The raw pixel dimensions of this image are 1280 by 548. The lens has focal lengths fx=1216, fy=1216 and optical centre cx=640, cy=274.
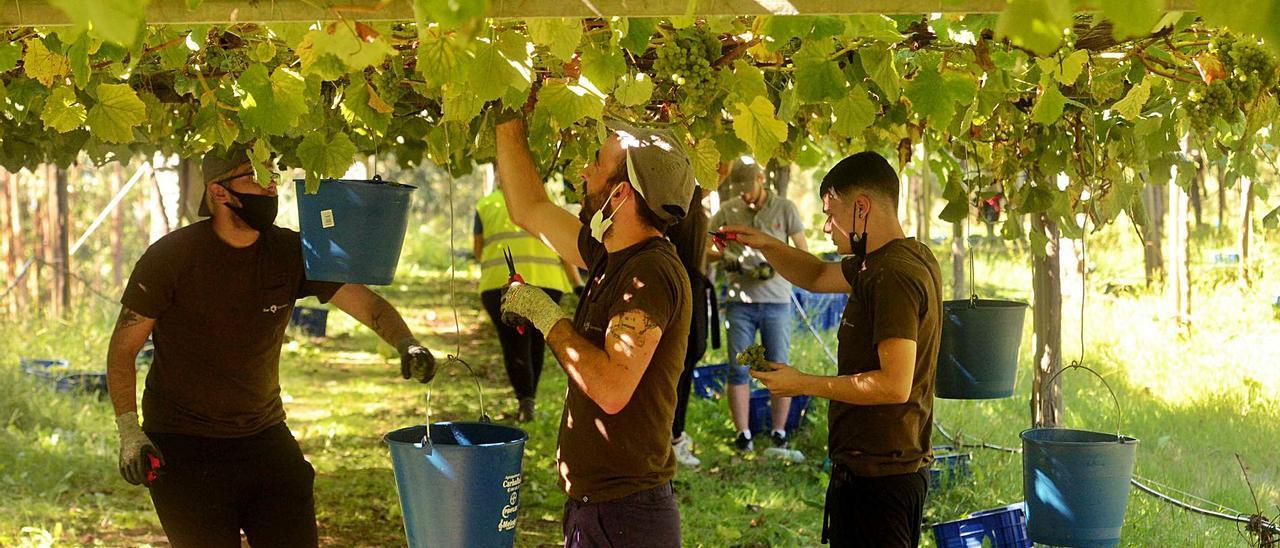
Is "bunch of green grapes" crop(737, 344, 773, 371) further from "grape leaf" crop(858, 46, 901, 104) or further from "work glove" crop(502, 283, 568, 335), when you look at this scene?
"grape leaf" crop(858, 46, 901, 104)

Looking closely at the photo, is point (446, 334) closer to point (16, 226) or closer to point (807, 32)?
point (16, 226)

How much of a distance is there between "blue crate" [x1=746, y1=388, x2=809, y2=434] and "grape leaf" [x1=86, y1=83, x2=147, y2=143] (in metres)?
4.64

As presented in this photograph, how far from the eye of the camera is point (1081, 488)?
342cm

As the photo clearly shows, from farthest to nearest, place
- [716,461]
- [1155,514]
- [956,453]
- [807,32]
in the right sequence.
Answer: [716,461] → [956,453] → [1155,514] → [807,32]

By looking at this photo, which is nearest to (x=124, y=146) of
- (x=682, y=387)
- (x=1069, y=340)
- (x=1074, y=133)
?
(x=682, y=387)

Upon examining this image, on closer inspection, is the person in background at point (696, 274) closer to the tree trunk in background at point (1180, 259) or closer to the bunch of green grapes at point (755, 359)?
the bunch of green grapes at point (755, 359)

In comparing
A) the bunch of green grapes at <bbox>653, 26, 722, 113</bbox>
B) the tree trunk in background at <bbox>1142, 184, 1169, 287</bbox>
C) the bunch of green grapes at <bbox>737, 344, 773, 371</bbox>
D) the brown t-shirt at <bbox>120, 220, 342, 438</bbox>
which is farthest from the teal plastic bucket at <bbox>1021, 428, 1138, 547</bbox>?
the tree trunk in background at <bbox>1142, 184, 1169, 287</bbox>

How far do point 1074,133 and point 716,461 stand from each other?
128 inches

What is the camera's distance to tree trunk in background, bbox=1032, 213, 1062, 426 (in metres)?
4.77

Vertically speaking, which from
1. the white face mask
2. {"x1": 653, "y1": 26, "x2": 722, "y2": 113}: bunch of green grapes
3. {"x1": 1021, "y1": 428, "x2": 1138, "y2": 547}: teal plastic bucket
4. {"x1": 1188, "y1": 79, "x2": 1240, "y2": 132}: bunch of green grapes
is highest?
{"x1": 653, "y1": 26, "x2": 722, "y2": 113}: bunch of green grapes

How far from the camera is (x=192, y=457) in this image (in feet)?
10.0

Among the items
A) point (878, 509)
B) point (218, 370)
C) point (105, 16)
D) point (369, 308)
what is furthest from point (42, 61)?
point (878, 509)

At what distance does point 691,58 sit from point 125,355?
1646 millimetres

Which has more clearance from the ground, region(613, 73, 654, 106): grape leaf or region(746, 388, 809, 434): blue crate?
region(613, 73, 654, 106): grape leaf
